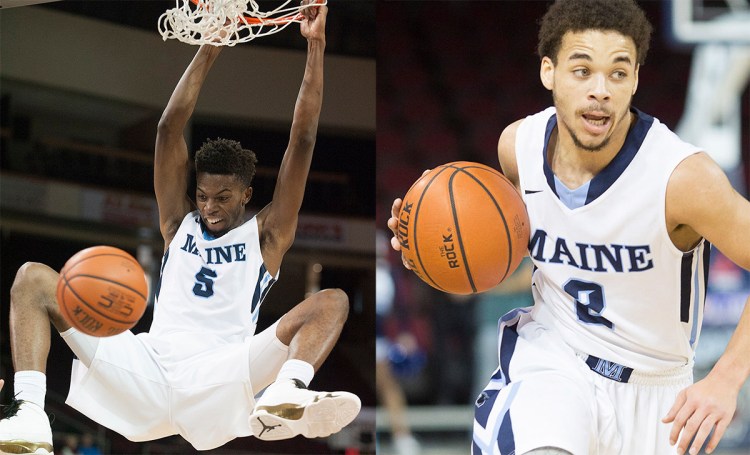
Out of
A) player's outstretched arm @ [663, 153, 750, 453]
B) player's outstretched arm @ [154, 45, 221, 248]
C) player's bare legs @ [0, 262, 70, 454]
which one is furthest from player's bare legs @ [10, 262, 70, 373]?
player's outstretched arm @ [663, 153, 750, 453]

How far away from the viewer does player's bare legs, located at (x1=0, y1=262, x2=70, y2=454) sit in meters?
3.19

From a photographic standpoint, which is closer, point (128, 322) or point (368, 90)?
point (128, 322)

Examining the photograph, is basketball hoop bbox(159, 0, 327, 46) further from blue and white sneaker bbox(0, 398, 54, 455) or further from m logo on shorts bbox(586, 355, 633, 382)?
m logo on shorts bbox(586, 355, 633, 382)

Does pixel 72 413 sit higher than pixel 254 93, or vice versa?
pixel 254 93

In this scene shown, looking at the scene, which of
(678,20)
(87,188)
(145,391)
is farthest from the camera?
(678,20)

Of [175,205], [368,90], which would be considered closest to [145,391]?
[175,205]

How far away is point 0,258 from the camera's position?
440 cm

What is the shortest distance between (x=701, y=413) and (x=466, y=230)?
2.81 feet

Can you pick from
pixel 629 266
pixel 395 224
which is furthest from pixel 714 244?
pixel 395 224

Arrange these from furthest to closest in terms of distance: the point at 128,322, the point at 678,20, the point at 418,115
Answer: the point at 418,115 → the point at 678,20 → the point at 128,322

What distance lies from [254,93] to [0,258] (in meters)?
1.58

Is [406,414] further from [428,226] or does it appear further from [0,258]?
[428,226]

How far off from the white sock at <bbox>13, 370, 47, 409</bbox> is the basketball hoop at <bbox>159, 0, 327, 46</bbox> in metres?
1.33

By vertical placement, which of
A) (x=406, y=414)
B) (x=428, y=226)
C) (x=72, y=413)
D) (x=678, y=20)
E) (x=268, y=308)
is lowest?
(x=406, y=414)
